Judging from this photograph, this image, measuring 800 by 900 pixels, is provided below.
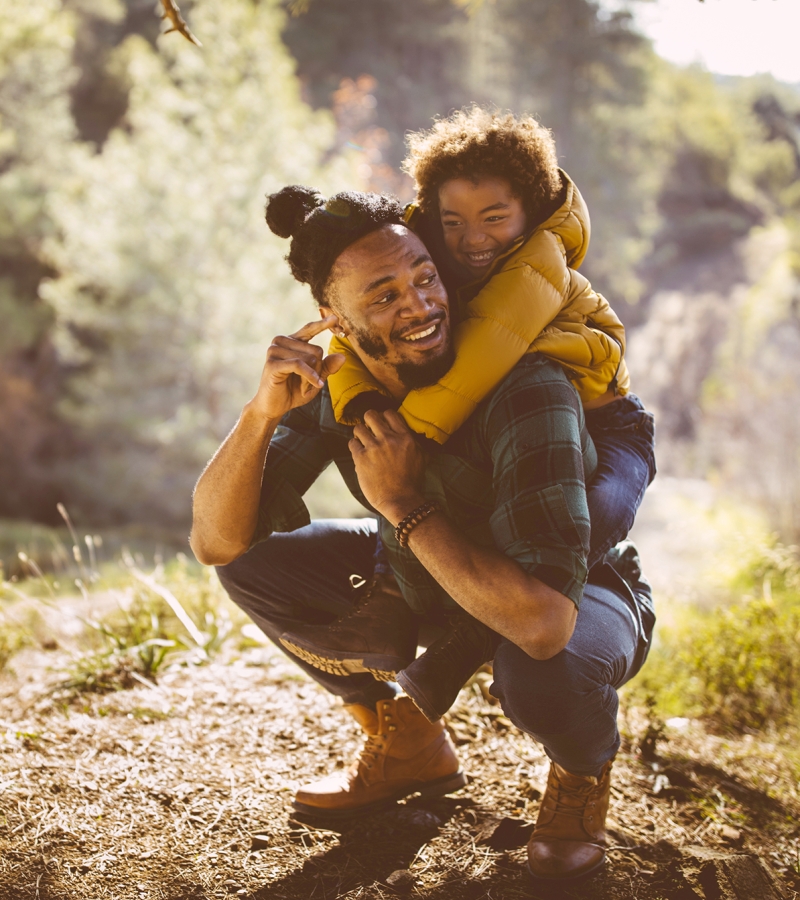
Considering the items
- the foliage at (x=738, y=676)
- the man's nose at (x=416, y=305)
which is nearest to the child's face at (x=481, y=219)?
the man's nose at (x=416, y=305)

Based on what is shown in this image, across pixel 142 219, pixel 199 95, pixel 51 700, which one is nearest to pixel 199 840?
pixel 51 700

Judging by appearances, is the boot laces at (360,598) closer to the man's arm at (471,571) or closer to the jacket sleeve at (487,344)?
the man's arm at (471,571)

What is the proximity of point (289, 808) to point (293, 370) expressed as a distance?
1.23 metres

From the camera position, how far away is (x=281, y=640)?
6.76 feet

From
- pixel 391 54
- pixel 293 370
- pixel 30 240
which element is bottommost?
pixel 293 370

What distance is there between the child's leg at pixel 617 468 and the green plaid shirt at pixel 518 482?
0.24 ft

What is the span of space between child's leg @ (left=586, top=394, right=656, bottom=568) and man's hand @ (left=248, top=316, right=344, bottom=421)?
0.71 m

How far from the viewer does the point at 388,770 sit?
2088 mm

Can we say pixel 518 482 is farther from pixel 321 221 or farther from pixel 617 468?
pixel 321 221

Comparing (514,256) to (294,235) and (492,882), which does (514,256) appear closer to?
(294,235)

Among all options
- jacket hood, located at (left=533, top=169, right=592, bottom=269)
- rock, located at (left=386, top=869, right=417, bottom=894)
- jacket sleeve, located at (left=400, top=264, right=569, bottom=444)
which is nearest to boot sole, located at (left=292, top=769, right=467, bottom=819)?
rock, located at (left=386, top=869, right=417, bottom=894)

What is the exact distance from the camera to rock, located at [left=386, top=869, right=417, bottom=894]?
176cm

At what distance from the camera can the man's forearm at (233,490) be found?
1.91 metres

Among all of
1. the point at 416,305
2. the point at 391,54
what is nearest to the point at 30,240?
the point at 391,54
